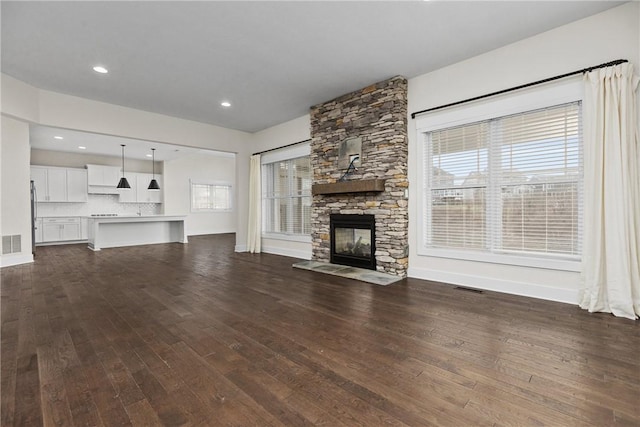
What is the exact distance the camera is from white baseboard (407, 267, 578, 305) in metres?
3.23

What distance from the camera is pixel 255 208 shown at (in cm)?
729

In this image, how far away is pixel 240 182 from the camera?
7680 millimetres

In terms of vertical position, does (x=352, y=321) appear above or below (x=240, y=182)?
below

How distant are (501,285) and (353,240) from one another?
2.25m

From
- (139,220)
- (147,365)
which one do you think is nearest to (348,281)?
(147,365)

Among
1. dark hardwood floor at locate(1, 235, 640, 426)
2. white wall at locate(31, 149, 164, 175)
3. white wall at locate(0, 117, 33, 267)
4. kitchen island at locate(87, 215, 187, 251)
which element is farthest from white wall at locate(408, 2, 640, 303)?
white wall at locate(31, 149, 164, 175)

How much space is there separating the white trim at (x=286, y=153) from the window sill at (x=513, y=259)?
3.17 meters

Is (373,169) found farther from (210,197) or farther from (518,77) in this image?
(210,197)

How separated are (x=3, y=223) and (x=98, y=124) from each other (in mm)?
2237

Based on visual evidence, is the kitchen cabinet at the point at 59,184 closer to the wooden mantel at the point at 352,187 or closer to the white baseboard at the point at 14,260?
the white baseboard at the point at 14,260

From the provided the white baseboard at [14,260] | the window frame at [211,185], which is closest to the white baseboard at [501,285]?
the white baseboard at [14,260]

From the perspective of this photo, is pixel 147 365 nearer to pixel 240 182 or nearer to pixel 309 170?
pixel 309 170

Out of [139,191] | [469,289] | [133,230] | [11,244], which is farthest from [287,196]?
[139,191]

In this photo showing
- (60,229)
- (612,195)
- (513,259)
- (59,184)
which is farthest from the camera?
(59,184)
